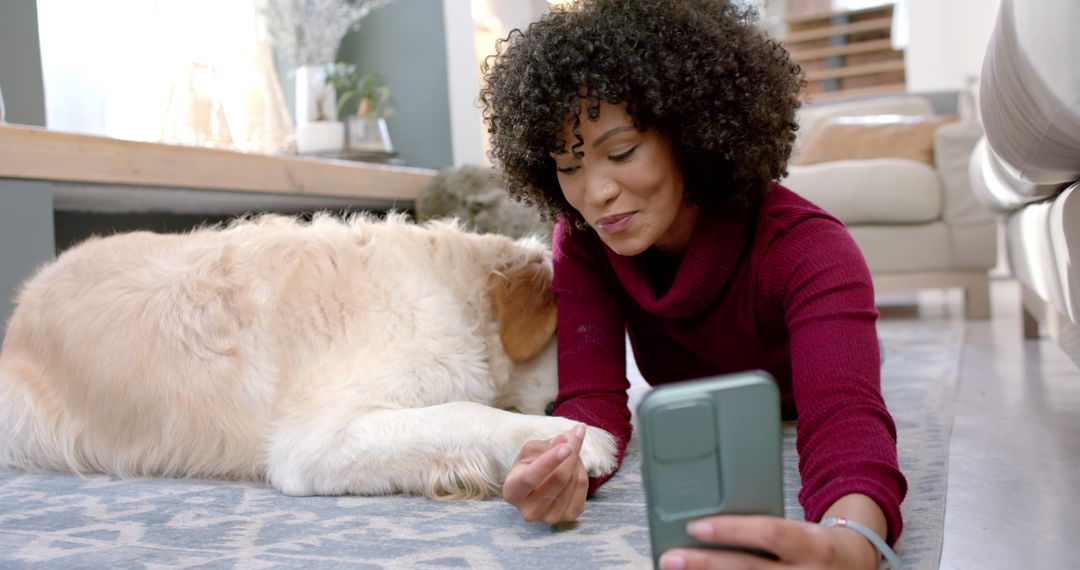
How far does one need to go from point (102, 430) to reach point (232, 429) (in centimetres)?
30

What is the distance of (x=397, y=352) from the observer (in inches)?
62.4

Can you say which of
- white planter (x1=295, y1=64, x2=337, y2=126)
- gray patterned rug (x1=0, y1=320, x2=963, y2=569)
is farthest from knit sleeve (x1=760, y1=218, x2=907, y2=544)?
white planter (x1=295, y1=64, x2=337, y2=126)

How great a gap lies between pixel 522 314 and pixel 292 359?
17.0 inches

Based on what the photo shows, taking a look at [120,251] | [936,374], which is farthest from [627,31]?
[936,374]

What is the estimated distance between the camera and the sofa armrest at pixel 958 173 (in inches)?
162

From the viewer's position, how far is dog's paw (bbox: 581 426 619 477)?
54.6 inches

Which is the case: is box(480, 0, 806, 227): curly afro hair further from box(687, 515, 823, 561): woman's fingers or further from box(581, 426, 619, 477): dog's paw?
box(687, 515, 823, 561): woman's fingers

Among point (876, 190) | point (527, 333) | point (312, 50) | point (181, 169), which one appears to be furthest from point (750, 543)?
point (312, 50)

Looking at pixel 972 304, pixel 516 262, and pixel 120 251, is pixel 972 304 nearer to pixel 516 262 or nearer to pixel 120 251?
pixel 516 262

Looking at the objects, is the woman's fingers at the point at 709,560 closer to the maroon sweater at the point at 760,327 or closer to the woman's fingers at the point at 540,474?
the maroon sweater at the point at 760,327

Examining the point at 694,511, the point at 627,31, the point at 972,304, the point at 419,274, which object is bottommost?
the point at 972,304

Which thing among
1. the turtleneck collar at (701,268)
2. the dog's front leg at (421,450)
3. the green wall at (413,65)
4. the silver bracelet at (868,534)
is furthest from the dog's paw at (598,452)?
the green wall at (413,65)

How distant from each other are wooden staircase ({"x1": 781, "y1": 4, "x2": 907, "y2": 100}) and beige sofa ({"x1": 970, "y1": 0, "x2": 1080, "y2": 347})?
892 centimetres

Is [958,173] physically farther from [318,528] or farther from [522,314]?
[318,528]
